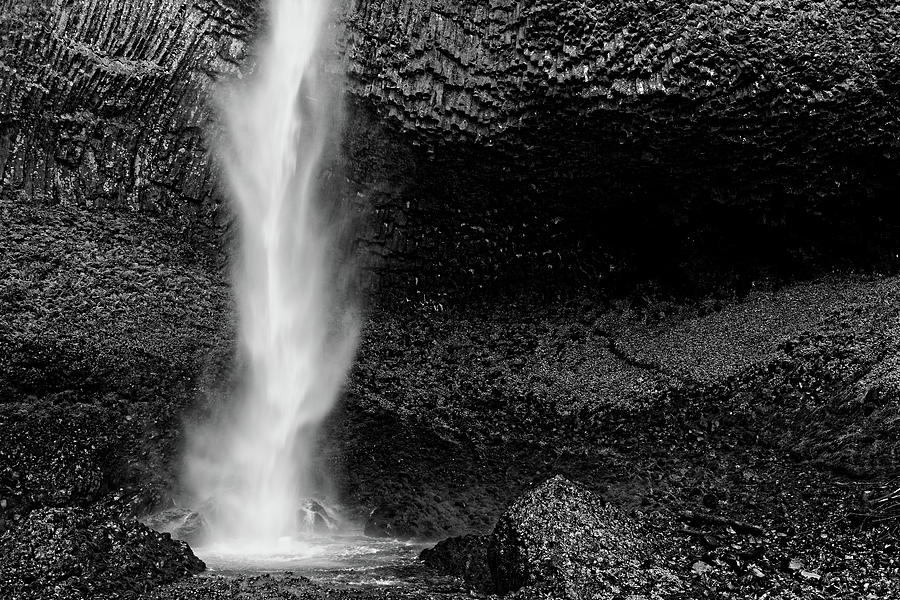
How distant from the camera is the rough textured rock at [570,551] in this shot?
474 centimetres

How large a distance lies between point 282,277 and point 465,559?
3.25m

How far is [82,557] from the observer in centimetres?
491

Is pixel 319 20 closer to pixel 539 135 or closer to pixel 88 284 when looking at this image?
pixel 539 135

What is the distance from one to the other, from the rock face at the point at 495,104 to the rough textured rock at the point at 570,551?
314 cm

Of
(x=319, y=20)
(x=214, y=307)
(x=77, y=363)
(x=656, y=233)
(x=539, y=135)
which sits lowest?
(x=77, y=363)

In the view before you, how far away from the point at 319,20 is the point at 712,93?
10.9ft

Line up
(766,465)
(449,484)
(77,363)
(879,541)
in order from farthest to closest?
(449,484) → (77,363) → (766,465) → (879,541)

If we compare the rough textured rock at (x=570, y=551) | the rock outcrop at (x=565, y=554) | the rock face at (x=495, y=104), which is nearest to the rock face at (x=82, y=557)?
the rock outcrop at (x=565, y=554)

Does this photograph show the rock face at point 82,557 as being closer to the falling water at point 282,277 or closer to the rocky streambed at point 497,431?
the rocky streambed at point 497,431

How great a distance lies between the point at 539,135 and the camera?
7.43 meters

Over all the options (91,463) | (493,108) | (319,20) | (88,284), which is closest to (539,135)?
(493,108)

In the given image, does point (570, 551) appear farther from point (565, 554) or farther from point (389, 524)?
point (389, 524)

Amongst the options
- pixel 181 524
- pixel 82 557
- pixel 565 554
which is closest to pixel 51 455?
pixel 181 524

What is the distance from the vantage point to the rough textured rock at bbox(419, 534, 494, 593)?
17.7 ft
